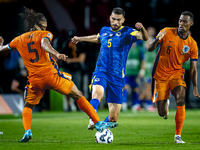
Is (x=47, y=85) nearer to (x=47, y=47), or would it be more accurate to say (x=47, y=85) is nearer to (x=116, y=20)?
(x=47, y=47)

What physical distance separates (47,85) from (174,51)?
2513 millimetres

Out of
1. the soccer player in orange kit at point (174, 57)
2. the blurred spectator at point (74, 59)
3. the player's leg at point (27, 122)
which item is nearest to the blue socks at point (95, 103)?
the player's leg at point (27, 122)

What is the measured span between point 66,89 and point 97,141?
3.10 feet

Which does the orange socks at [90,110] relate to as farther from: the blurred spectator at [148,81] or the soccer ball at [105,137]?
the blurred spectator at [148,81]

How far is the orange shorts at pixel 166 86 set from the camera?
7438 mm

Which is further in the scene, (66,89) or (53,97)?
(53,97)

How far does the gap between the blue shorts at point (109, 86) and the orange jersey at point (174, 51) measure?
92 cm

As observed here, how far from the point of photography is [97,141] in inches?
256

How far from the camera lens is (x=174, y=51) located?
7637 mm

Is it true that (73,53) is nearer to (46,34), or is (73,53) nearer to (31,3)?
(31,3)

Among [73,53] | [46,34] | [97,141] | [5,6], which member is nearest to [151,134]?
[97,141]

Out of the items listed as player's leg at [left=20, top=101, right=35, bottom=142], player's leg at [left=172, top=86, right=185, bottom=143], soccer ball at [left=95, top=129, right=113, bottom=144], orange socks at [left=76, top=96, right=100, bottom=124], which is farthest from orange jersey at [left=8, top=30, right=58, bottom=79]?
player's leg at [left=172, top=86, right=185, bottom=143]

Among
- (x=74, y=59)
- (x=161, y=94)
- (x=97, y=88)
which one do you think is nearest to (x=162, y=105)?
(x=161, y=94)

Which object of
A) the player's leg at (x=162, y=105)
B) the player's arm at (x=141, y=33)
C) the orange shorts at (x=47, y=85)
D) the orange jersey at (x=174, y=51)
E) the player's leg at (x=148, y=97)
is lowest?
the player's leg at (x=148, y=97)
